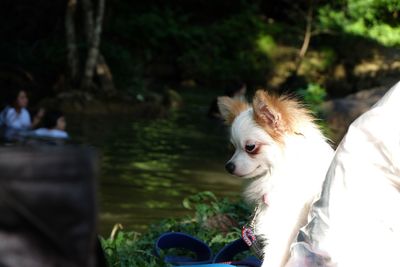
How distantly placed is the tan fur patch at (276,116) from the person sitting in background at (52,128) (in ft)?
27.6

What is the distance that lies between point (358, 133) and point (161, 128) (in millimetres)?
14081

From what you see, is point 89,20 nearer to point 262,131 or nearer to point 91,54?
point 91,54

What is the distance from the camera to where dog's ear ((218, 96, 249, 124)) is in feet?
11.1

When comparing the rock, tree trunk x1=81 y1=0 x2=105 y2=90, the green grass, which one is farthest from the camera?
tree trunk x1=81 y1=0 x2=105 y2=90

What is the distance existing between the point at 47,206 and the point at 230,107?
7.71 feet

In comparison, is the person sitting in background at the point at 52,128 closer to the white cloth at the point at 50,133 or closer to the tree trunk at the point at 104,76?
the white cloth at the point at 50,133

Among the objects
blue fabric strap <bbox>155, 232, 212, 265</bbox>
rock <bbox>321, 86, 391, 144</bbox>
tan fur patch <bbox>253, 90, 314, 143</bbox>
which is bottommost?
rock <bbox>321, 86, 391, 144</bbox>

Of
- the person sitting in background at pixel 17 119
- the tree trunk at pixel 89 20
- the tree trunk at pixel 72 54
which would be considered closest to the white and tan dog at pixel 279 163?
the person sitting in background at pixel 17 119

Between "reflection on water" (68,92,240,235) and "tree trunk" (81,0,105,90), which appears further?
"tree trunk" (81,0,105,90)

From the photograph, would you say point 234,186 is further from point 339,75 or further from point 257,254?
point 339,75

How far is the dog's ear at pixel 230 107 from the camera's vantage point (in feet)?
11.1

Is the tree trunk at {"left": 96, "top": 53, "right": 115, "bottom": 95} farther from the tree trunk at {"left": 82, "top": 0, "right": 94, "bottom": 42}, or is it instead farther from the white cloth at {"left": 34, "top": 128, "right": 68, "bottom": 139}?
the white cloth at {"left": 34, "top": 128, "right": 68, "bottom": 139}

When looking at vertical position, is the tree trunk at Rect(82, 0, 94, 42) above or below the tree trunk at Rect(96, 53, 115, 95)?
above

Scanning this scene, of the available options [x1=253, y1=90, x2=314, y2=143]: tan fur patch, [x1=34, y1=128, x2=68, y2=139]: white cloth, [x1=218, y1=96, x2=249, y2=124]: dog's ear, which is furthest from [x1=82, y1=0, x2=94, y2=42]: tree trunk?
[x1=253, y1=90, x2=314, y2=143]: tan fur patch
